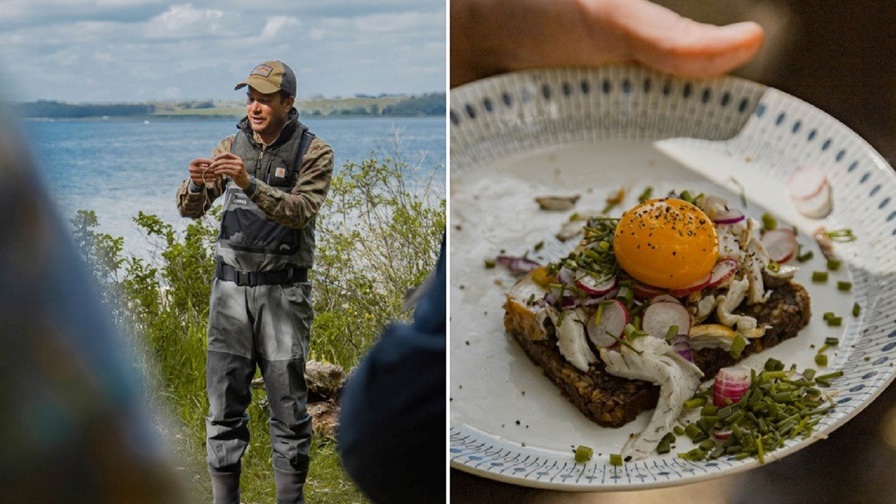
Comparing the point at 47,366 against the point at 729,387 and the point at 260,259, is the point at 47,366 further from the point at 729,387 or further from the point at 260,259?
the point at 729,387

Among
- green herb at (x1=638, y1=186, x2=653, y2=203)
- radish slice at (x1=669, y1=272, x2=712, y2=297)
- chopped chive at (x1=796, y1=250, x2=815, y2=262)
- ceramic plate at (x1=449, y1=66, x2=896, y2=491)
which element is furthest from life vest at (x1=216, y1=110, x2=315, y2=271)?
chopped chive at (x1=796, y1=250, x2=815, y2=262)

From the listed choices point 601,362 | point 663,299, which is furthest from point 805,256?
point 601,362

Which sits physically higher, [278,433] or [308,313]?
[308,313]

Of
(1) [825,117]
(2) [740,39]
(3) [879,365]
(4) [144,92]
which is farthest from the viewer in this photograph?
(2) [740,39]

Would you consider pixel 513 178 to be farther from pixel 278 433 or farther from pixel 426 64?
pixel 278 433

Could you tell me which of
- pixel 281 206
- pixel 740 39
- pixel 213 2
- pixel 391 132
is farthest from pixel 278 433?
pixel 740 39

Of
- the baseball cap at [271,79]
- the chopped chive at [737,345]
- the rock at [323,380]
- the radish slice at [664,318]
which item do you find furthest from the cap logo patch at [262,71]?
the chopped chive at [737,345]

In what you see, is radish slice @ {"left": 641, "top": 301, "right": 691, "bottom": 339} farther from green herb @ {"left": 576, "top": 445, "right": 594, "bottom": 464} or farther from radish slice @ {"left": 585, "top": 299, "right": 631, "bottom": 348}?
green herb @ {"left": 576, "top": 445, "right": 594, "bottom": 464}
